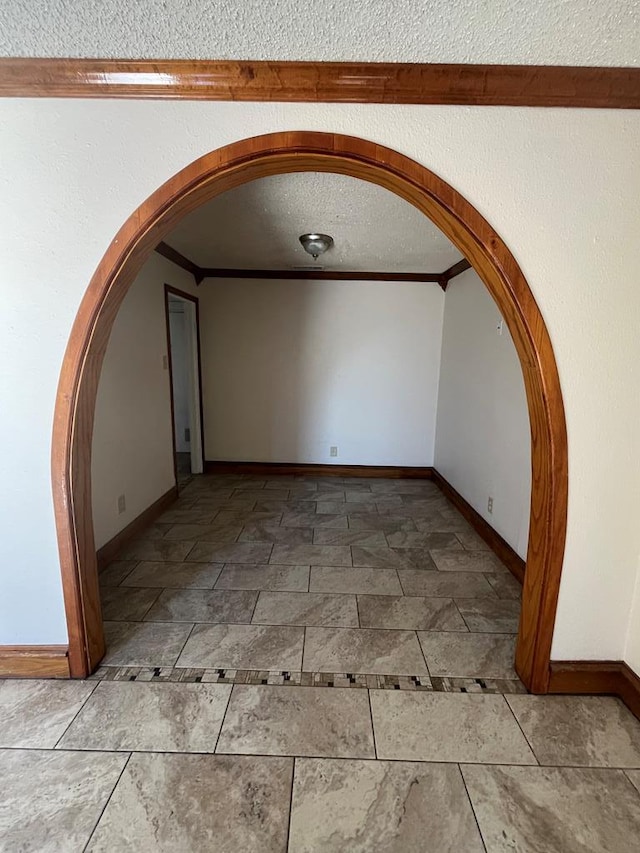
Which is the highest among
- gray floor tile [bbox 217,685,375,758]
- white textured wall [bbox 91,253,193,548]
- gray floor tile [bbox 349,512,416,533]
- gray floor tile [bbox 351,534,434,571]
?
white textured wall [bbox 91,253,193,548]

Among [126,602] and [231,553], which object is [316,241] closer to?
[231,553]

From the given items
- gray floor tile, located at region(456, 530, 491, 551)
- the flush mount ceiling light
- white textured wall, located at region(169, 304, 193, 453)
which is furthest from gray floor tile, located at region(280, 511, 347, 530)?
white textured wall, located at region(169, 304, 193, 453)

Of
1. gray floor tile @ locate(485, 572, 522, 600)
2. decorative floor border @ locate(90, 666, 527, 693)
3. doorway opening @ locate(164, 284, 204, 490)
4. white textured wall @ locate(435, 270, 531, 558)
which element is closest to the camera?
decorative floor border @ locate(90, 666, 527, 693)

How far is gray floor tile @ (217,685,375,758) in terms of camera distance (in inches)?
54.9

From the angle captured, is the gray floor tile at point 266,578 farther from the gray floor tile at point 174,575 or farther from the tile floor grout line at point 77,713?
the tile floor grout line at point 77,713

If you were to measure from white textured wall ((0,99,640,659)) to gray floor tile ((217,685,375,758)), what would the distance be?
112cm

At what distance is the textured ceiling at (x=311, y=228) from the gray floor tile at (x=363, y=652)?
7.55 ft

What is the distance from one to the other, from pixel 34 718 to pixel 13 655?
31 cm

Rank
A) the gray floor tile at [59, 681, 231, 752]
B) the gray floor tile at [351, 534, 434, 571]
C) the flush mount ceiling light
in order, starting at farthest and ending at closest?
the flush mount ceiling light, the gray floor tile at [351, 534, 434, 571], the gray floor tile at [59, 681, 231, 752]

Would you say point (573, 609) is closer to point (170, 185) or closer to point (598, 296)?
point (598, 296)

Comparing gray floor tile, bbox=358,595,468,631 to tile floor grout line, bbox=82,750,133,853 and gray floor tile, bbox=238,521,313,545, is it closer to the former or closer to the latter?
gray floor tile, bbox=238,521,313,545

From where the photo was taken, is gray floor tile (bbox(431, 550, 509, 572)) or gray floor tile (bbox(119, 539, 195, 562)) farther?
gray floor tile (bbox(119, 539, 195, 562))

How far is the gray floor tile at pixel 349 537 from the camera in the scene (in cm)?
300

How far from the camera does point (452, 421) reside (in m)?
3.96
